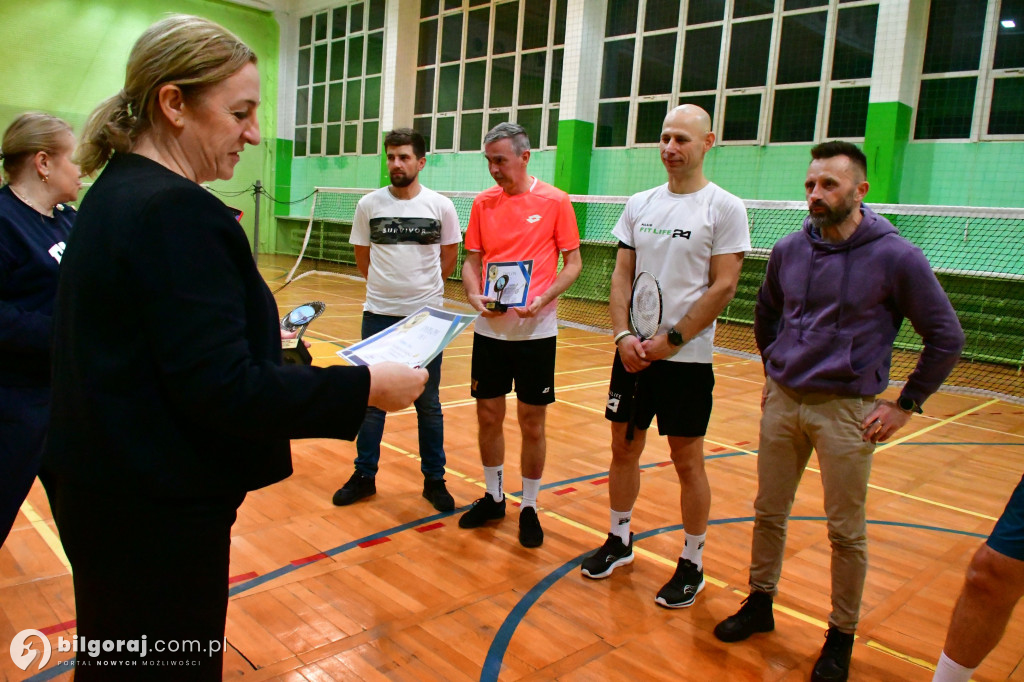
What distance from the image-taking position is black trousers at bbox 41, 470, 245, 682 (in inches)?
50.8

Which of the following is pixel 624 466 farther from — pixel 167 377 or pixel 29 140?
pixel 29 140

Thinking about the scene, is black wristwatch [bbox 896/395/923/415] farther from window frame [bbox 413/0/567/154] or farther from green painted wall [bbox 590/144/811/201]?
window frame [bbox 413/0/567/154]

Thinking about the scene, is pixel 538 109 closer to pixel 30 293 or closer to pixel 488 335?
pixel 488 335

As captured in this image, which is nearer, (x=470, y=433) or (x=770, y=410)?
(x=770, y=410)

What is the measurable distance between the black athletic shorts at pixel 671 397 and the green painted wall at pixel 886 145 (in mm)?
8950

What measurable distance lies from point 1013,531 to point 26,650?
10.5ft

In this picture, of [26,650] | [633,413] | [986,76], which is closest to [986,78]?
[986,76]

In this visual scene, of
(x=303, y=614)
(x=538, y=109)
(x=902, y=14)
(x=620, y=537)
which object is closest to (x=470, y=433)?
(x=620, y=537)

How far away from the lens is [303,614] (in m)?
2.95

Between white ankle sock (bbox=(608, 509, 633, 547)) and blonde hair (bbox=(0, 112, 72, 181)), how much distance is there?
278 cm

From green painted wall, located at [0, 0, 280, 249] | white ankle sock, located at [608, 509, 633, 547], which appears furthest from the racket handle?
green painted wall, located at [0, 0, 280, 249]

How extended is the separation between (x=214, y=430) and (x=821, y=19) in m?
12.8

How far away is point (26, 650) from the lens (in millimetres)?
2596

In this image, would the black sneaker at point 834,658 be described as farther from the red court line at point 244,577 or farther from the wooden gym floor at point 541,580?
the red court line at point 244,577
